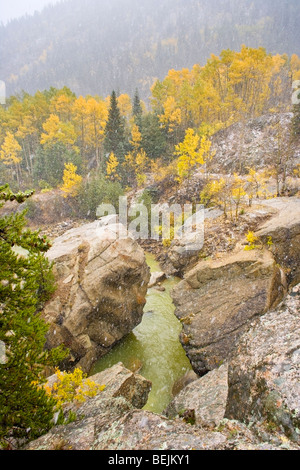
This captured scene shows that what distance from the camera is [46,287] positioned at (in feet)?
32.3

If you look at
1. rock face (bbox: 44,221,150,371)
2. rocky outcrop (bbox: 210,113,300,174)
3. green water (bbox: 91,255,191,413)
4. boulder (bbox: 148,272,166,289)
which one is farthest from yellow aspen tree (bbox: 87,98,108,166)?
green water (bbox: 91,255,191,413)

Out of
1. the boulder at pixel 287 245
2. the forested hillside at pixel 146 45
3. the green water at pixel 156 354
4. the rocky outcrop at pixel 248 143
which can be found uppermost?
the forested hillside at pixel 146 45

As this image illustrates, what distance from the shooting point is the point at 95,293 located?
35.1 feet

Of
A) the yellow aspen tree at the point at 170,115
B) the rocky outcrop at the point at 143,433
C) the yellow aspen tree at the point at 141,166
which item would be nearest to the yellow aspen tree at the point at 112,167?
the yellow aspen tree at the point at 141,166

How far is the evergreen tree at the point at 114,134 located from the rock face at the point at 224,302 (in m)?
32.0

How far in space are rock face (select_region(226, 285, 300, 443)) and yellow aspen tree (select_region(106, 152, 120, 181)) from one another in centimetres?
3533

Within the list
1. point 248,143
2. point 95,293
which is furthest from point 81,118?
point 95,293

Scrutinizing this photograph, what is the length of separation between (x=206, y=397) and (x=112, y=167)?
35.1m

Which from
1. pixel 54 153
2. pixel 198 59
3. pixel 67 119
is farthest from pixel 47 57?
pixel 54 153

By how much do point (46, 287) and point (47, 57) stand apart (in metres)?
222

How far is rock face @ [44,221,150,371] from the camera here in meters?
10.1

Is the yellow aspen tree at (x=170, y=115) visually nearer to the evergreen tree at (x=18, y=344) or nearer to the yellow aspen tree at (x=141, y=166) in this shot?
the yellow aspen tree at (x=141, y=166)

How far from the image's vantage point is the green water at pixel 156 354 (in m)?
10.4

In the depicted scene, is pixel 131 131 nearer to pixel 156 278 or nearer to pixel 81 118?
pixel 81 118
